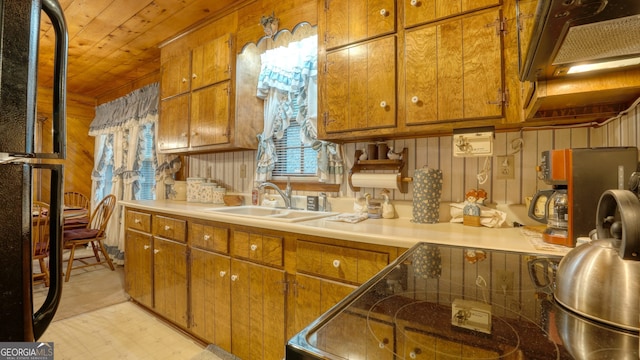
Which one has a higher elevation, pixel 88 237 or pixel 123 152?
pixel 123 152

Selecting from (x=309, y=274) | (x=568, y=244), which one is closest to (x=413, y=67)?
(x=568, y=244)

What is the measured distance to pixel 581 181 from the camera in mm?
1121

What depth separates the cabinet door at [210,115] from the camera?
2.49m

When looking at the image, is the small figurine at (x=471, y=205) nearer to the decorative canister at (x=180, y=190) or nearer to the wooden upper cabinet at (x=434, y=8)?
the wooden upper cabinet at (x=434, y=8)

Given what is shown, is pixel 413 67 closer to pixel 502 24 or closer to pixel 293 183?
pixel 502 24

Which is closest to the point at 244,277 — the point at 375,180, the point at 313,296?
the point at 313,296

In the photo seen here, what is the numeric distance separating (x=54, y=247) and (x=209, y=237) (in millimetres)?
1269

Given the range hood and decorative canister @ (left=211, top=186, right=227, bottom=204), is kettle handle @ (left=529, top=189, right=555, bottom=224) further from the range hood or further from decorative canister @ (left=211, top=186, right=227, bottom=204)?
decorative canister @ (left=211, top=186, right=227, bottom=204)

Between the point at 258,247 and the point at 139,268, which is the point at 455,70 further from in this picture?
the point at 139,268

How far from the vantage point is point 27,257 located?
0.66 meters

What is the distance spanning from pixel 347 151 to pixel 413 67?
77 cm

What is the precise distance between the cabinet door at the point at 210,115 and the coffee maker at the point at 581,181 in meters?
2.16

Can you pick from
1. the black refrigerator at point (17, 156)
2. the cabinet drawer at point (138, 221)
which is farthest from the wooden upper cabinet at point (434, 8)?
the cabinet drawer at point (138, 221)

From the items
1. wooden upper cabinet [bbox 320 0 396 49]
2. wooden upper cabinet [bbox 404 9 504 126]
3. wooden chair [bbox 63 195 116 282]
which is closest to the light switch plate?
wooden upper cabinet [bbox 404 9 504 126]
